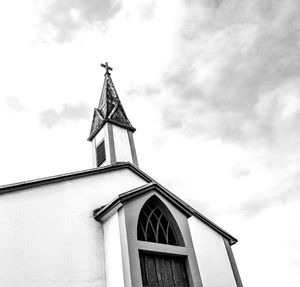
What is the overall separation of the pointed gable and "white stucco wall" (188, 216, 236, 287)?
18.9 feet

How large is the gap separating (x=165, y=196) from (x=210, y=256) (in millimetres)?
3037

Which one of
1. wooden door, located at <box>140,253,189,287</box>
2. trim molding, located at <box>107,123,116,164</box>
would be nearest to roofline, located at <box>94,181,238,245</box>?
wooden door, located at <box>140,253,189,287</box>

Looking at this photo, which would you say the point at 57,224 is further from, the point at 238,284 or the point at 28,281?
the point at 238,284

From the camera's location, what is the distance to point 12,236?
21.6 feet

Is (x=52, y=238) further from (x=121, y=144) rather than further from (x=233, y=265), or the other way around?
(x=233, y=265)

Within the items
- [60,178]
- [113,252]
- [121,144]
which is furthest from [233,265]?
[60,178]

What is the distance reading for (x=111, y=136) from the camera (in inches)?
515

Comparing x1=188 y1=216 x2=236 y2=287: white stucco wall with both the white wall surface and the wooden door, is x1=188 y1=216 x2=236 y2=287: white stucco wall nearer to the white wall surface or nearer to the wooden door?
the wooden door

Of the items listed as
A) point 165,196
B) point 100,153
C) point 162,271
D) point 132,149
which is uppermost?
point 100,153

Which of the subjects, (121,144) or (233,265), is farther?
(121,144)

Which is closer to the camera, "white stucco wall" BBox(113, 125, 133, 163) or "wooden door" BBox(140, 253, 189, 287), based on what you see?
"wooden door" BBox(140, 253, 189, 287)

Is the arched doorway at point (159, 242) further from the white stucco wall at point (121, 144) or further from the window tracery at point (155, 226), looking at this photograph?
the white stucco wall at point (121, 144)

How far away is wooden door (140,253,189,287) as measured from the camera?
7.59 meters

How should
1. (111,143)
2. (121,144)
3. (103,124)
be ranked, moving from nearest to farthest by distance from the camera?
(111,143) < (121,144) < (103,124)
